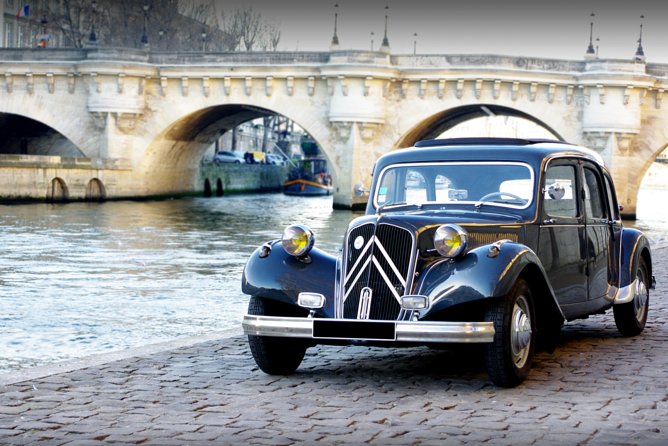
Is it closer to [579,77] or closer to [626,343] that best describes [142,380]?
[626,343]

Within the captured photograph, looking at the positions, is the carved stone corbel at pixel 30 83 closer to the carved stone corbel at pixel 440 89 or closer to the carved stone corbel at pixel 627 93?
the carved stone corbel at pixel 440 89

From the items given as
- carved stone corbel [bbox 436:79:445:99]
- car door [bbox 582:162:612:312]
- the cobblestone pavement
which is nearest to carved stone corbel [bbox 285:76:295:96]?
carved stone corbel [bbox 436:79:445:99]

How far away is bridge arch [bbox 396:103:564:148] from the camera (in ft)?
149

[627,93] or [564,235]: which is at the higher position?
[627,93]

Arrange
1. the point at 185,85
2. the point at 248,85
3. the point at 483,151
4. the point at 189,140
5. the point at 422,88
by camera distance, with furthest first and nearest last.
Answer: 1. the point at 189,140
2. the point at 185,85
3. the point at 248,85
4. the point at 422,88
5. the point at 483,151

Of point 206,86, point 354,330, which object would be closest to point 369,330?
point 354,330

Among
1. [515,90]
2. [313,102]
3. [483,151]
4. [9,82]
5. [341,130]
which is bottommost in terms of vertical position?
[483,151]

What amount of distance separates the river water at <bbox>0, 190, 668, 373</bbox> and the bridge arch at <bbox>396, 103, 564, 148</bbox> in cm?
725

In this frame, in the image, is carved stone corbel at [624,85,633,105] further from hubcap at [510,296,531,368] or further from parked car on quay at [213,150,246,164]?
hubcap at [510,296,531,368]

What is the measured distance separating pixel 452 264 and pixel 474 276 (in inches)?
8.7

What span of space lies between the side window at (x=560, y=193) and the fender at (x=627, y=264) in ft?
3.11

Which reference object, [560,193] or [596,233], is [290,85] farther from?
[560,193]

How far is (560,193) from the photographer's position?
30.2 feet

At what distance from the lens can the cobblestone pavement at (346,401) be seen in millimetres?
6188
